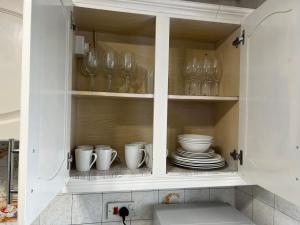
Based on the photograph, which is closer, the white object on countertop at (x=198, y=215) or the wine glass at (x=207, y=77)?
the white object on countertop at (x=198, y=215)

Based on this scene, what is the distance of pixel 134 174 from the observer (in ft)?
2.86

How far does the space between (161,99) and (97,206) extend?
67cm

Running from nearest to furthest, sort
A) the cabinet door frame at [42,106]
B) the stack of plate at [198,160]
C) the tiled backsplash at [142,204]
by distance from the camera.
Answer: the cabinet door frame at [42,106] → the stack of plate at [198,160] → the tiled backsplash at [142,204]

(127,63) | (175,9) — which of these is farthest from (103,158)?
(175,9)

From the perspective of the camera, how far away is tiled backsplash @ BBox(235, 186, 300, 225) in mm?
931

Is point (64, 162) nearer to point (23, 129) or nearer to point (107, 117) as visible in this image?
point (23, 129)

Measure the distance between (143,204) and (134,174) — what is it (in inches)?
15.9

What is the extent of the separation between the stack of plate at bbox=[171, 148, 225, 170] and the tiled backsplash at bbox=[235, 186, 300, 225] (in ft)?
0.91

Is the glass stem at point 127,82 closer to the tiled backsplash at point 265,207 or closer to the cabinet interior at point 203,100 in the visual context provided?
the cabinet interior at point 203,100

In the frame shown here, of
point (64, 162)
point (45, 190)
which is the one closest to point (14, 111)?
point (64, 162)

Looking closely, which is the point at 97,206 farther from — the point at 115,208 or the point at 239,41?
the point at 239,41

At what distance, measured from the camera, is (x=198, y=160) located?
967 mm

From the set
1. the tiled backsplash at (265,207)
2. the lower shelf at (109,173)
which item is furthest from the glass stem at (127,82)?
the tiled backsplash at (265,207)

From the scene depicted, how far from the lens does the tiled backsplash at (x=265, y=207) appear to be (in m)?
0.93
